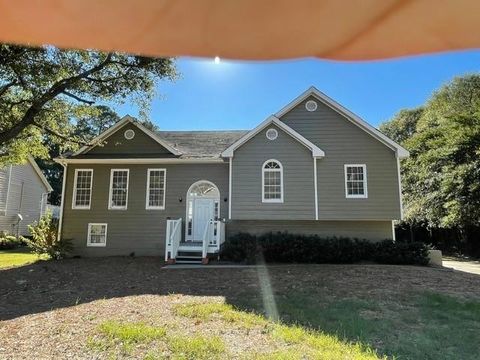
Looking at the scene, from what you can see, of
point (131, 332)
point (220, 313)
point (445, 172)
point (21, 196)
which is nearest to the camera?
point (131, 332)

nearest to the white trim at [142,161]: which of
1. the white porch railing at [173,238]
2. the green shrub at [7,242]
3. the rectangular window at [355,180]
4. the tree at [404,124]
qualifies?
the white porch railing at [173,238]

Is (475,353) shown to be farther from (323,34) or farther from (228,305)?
(323,34)

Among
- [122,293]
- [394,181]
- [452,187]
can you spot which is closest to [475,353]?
[122,293]

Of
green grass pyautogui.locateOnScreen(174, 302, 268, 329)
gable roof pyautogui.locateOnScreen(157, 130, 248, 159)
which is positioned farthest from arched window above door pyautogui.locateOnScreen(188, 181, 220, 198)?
green grass pyautogui.locateOnScreen(174, 302, 268, 329)

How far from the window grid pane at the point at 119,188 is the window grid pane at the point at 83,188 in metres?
1.13

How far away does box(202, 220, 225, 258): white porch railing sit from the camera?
1560 cm

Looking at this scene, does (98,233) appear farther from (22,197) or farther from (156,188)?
(22,197)

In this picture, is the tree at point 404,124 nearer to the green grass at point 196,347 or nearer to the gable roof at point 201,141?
the gable roof at point 201,141

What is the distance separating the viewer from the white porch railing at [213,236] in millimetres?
15597

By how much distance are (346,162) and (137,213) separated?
8.98 meters

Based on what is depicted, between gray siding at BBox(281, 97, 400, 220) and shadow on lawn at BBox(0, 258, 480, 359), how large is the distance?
2738mm

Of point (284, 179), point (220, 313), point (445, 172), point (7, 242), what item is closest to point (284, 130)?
point (284, 179)

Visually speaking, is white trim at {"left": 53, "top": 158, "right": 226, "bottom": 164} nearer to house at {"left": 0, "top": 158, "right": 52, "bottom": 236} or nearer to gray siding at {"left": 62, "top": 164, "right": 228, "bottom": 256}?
gray siding at {"left": 62, "top": 164, "right": 228, "bottom": 256}

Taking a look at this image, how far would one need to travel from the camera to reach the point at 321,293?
10000 millimetres
